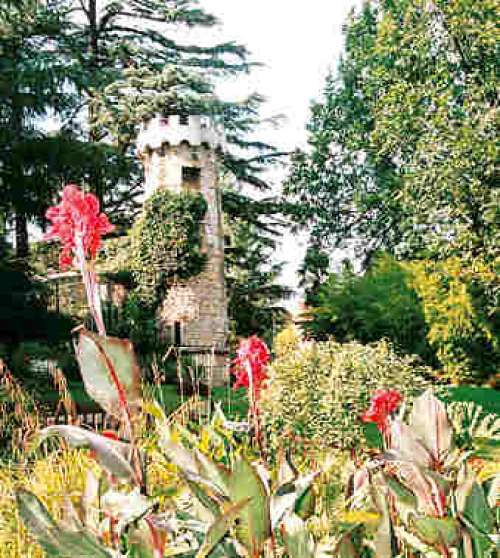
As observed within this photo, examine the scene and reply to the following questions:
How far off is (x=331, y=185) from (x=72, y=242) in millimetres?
17681

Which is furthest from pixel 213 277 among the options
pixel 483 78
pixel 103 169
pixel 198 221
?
pixel 483 78

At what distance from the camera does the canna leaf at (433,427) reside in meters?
1.26

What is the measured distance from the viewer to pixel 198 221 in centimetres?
1522

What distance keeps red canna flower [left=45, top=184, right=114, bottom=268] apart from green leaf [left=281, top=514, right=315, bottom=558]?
494 mm

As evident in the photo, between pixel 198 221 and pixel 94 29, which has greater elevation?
pixel 94 29

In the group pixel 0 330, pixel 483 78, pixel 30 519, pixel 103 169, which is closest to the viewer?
pixel 30 519

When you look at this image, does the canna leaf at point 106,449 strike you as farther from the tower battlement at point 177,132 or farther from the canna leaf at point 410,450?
the tower battlement at point 177,132

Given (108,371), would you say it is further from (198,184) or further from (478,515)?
(198,184)

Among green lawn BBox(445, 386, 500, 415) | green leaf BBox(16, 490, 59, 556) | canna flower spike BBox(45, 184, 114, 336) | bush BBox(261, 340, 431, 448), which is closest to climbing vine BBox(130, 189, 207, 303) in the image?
green lawn BBox(445, 386, 500, 415)

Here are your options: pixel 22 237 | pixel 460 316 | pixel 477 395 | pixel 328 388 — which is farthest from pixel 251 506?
pixel 22 237

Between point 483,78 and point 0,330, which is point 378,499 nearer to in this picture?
point 0,330

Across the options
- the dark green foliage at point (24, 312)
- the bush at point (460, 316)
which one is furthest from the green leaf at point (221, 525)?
the bush at point (460, 316)

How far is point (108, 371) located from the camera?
1.18 metres

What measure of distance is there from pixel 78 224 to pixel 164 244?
13515 millimetres
